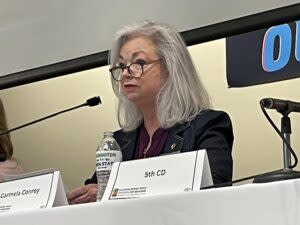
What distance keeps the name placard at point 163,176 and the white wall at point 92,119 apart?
1.20 m

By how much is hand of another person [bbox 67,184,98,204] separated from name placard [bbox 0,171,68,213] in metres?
0.15

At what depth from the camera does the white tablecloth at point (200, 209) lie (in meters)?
0.76

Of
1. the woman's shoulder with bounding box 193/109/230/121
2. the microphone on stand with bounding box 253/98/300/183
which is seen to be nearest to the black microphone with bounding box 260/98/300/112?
the microphone on stand with bounding box 253/98/300/183

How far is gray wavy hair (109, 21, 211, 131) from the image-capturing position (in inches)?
56.6

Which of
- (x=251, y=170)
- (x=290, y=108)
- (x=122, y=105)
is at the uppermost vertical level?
(x=290, y=108)

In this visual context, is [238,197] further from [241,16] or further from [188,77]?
[241,16]

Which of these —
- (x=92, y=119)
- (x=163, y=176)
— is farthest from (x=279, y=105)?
(x=92, y=119)

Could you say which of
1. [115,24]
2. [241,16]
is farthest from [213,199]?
[115,24]

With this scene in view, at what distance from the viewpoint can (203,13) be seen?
6.24 ft

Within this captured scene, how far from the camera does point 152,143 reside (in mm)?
1455

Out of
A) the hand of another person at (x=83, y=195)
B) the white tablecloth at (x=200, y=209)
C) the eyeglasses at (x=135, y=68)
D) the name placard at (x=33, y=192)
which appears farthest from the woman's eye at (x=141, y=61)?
the white tablecloth at (x=200, y=209)

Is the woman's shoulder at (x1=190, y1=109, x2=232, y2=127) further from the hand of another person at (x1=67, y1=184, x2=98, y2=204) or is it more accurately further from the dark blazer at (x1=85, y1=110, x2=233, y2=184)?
the hand of another person at (x1=67, y1=184, x2=98, y2=204)

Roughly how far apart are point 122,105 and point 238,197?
2.72 ft

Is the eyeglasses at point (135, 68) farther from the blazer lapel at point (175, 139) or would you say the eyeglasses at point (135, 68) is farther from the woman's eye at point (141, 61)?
the blazer lapel at point (175, 139)
